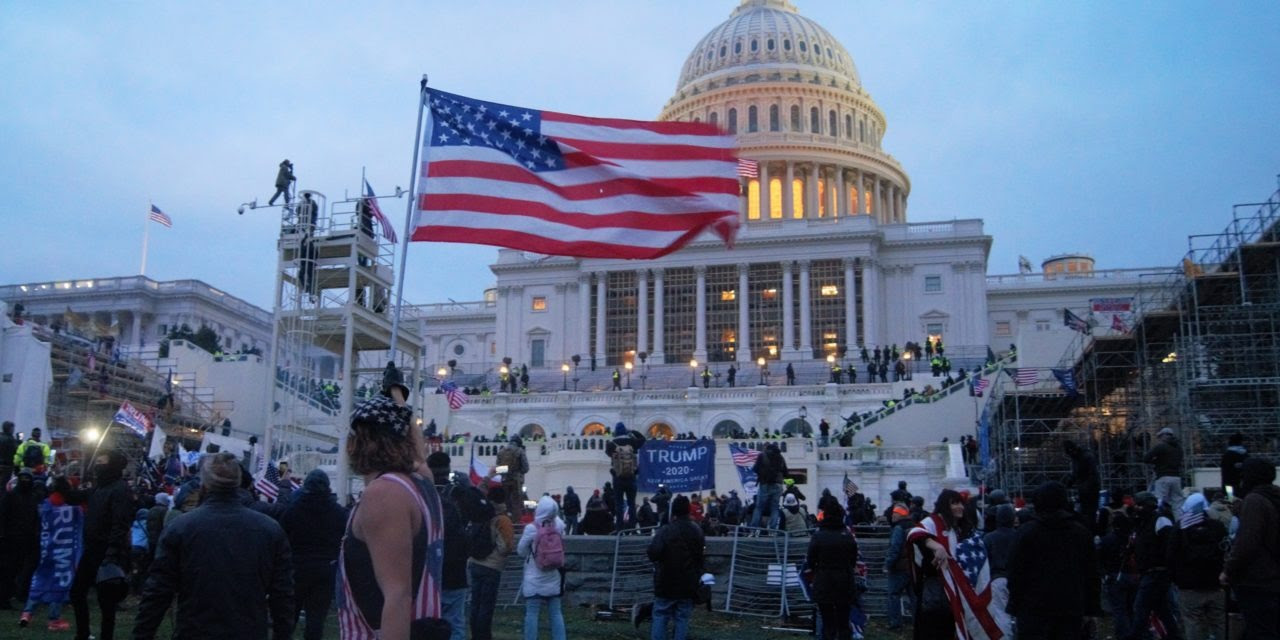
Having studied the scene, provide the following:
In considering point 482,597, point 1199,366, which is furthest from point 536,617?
point 1199,366

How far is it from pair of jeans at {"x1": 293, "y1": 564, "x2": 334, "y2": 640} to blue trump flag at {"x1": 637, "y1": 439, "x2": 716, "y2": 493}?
630 inches

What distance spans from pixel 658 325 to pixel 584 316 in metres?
5.06

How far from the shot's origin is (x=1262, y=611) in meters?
10.0

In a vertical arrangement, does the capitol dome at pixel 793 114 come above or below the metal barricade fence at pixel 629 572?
above

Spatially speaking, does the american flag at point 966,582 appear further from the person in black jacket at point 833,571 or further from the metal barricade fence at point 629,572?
the metal barricade fence at point 629,572

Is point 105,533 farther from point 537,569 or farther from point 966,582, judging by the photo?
point 966,582

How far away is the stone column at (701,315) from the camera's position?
261 ft

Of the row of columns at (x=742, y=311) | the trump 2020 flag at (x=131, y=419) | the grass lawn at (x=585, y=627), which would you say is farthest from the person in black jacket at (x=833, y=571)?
the row of columns at (x=742, y=311)

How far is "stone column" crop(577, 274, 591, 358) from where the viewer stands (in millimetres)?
81375

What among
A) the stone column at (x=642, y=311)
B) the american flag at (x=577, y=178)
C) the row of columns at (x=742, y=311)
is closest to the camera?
the american flag at (x=577, y=178)

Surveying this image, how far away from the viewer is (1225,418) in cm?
3375

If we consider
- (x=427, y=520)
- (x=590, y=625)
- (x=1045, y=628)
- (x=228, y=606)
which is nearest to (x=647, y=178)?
(x=590, y=625)

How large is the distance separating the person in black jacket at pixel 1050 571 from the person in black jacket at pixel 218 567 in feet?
19.1

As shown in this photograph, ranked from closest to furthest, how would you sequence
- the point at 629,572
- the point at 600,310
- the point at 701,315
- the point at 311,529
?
the point at 311,529 → the point at 629,572 → the point at 701,315 → the point at 600,310
